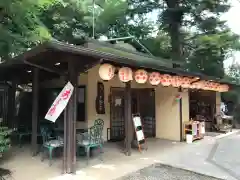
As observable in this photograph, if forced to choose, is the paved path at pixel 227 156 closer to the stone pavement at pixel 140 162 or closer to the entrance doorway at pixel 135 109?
the stone pavement at pixel 140 162

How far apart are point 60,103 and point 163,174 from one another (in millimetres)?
2761

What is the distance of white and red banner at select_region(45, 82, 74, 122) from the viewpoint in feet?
17.2

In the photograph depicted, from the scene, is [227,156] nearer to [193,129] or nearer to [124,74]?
[193,129]

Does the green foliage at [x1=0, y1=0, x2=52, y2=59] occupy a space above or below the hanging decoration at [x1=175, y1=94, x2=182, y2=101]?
above

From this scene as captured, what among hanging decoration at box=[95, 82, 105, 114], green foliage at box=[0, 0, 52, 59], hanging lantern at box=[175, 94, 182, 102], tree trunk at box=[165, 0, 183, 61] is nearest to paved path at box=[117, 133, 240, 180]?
hanging lantern at box=[175, 94, 182, 102]

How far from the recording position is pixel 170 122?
962 centimetres

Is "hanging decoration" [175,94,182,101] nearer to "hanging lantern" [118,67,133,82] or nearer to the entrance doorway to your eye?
the entrance doorway

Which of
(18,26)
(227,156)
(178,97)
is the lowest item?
(227,156)

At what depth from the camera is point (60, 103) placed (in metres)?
5.32

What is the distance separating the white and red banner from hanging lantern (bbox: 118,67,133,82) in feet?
4.35

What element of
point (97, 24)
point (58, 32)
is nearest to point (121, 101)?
point (58, 32)

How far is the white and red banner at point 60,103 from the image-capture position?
17.2ft

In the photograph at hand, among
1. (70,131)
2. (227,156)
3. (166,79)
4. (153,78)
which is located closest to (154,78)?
(153,78)

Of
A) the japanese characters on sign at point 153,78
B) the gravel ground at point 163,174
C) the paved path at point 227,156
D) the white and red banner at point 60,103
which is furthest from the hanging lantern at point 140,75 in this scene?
the paved path at point 227,156
